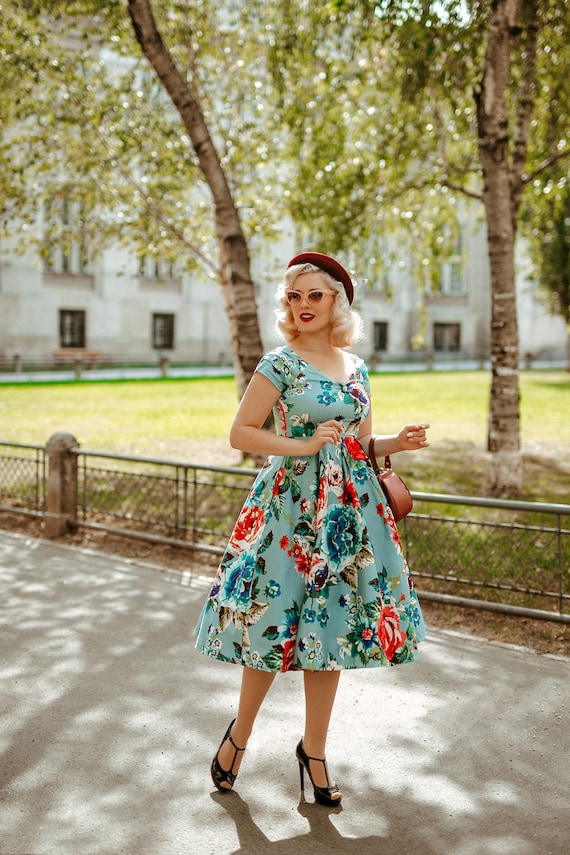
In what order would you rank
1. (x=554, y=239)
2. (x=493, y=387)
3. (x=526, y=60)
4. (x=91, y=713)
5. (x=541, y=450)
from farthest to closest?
(x=554, y=239) < (x=541, y=450) < (x=526, y=60) < (x=493, y=387) < (x=91, y=713)

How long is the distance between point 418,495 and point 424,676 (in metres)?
1.38

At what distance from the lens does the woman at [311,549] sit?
3.20 metres

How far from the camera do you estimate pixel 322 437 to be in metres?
3.15

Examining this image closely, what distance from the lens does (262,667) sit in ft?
10.4

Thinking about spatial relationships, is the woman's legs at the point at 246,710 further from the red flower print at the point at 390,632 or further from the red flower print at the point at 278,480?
the red flower print at the point at 278,480

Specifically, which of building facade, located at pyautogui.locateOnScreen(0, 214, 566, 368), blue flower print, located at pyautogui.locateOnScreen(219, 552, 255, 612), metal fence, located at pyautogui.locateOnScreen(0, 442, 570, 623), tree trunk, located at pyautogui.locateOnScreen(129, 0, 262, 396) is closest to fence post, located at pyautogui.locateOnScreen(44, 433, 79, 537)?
metal fence, located at pyautogui.locateOnScreen(0, 442, 570, 623)

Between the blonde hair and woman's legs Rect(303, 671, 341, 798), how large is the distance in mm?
1293

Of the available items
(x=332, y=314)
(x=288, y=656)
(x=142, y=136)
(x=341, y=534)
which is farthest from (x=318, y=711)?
(x=142, y=136)

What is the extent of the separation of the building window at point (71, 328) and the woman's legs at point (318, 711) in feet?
119

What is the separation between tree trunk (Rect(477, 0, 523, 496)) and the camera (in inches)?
352

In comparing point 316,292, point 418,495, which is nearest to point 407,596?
point 316,292

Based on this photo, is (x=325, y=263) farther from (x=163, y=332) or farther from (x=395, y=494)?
(x=163, y=332)

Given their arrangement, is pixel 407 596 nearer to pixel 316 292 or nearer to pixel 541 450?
pixel 316 292

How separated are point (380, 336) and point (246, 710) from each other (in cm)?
4430
